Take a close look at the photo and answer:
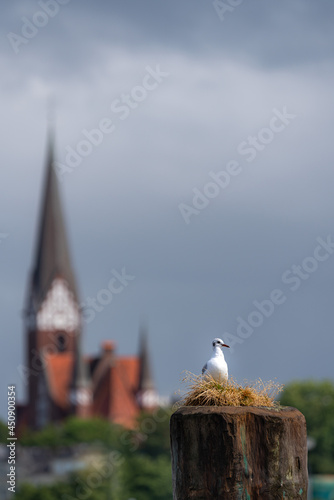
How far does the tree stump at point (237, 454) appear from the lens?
695cm

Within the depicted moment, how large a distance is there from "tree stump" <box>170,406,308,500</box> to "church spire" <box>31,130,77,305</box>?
456ft

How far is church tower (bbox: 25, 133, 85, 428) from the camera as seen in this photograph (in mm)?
146000

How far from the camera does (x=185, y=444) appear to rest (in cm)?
708

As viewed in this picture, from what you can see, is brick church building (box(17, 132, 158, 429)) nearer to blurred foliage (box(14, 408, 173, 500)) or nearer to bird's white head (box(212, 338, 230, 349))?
blurred foliage (box(14, 408, 173, 500))

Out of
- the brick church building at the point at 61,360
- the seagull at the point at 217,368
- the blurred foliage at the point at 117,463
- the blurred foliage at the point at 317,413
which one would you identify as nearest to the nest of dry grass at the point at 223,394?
the seagull at the point at 217,368

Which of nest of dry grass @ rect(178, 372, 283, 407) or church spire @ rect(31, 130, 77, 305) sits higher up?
church spire @ rect(31, 130, 77, 305)

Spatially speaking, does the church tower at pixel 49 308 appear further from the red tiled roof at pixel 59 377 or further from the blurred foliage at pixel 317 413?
the blurred foliage at pixel 317 413

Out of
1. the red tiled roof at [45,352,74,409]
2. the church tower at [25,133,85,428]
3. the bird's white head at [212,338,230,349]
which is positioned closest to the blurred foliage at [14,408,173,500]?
the red tiled roof at [45,352,74,409]

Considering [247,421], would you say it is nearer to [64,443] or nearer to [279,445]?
[279,445]

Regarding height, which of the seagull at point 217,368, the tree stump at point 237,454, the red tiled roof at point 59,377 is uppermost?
the red tiled roof at point 59,377

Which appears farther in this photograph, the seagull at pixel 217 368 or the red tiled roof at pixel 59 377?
the red tiled roof at pixel 59 377

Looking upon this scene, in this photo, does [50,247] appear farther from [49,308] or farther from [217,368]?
[217,368]

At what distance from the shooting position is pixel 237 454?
22.8 ft

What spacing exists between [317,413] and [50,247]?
56.0 meters
